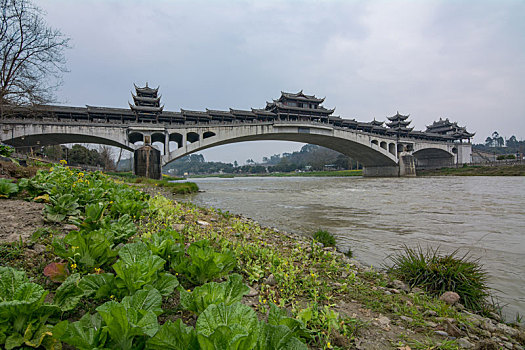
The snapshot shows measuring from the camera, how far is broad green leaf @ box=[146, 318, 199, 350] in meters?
0.92

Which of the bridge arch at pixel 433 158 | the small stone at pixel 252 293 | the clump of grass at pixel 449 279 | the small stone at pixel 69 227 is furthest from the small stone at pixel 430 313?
the bridge arch at pixel 433 158

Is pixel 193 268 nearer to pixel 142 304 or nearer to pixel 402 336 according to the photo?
pixel 142 304

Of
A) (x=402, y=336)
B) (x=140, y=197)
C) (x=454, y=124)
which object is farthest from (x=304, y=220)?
(x=454, y=124)

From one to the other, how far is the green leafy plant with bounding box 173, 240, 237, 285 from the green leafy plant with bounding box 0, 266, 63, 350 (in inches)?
29.7

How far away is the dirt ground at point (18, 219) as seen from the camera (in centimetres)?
212

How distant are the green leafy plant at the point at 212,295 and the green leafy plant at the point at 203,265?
36 centimetres

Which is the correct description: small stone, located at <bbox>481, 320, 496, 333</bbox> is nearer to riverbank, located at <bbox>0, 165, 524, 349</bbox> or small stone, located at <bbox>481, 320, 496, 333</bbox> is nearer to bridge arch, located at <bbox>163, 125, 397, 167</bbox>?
riverbank, located at <bbox>0, 165, 524, 349</bbox>

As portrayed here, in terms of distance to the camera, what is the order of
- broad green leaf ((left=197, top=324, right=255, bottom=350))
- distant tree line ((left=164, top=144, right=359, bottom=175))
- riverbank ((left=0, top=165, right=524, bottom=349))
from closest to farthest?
broad green leaf ((left=197, top=324, right=255, bottom=350)), riverbank ((left=0, top=165, right=524, bottom=349)), distant tree line ((left=164, top=144, right=359, bottom=175))

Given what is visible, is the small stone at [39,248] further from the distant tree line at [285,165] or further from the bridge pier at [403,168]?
the distant tree line at [285,165]

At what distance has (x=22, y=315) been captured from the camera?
1017 millimetres

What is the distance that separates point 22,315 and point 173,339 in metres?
0.66

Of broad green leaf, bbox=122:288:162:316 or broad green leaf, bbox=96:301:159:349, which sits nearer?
broad green leaf, bbox=96:301:159:349

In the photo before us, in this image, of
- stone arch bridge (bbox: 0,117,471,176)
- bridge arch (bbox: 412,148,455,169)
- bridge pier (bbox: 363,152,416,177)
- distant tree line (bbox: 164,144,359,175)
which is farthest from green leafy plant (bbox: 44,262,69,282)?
distant tree line (bbox: 164,144,359,175)

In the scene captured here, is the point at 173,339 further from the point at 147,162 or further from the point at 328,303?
the point at 147,162
